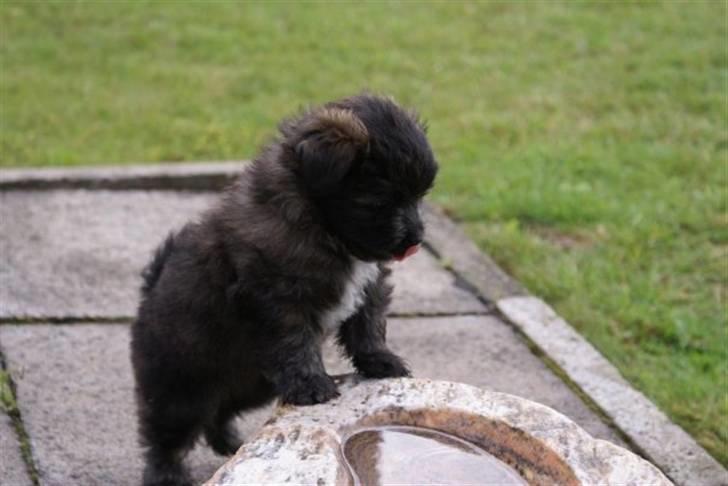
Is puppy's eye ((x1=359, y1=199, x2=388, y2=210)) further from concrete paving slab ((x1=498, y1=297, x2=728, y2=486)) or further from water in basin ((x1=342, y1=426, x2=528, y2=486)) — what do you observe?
concrete paving slab ((x1=498, y1=297, x2=728, y2=486))

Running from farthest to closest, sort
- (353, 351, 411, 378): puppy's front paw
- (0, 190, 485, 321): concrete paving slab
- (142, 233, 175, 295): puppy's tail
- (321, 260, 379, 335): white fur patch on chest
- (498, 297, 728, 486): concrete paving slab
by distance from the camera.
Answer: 1. (0, 190, 485, 321): concrete paving slab
2. (498, 297, 728, 486): concrete paving slab
3. (142, 233, 175, 295): puppy's tail
4. (353, 351, 411, 378): puppy's front paw
5. (321, 260, 379, 335): white fur patch on chest

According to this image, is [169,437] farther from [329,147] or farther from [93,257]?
[93,257]

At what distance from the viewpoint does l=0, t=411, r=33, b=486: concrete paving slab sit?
13.6ft

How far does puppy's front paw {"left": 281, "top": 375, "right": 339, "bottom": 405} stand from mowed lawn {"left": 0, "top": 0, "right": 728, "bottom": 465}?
1.76 metres

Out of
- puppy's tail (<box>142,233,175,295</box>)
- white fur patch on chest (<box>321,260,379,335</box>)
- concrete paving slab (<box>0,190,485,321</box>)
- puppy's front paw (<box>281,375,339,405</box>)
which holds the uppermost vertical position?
white fur patch on chest (<box>321,260,379,335</box>)

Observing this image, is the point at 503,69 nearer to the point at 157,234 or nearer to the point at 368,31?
the point at 368,31

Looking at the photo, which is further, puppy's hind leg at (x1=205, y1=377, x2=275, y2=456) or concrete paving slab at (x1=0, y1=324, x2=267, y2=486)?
concrete paving slab at (x1=0, y1=324, x2=267, y2=486)

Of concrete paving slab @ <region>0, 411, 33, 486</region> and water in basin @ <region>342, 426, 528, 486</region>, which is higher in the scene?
water in basin @ <region>342, 426, 528, 486</region>

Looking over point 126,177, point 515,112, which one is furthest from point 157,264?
point 515,112

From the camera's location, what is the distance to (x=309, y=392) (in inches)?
142

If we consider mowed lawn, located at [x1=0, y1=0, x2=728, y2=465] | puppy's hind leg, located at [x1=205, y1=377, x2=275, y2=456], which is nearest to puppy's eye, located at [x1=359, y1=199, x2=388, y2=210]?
puppy's hind leg, located at [x1=205, y1=377, x2=275, y2=456]

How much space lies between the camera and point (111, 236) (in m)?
6.40

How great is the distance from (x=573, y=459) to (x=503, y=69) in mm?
6349

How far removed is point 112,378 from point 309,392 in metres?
1.62
